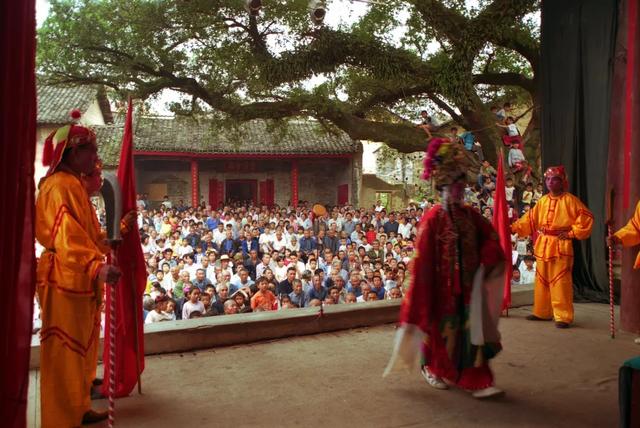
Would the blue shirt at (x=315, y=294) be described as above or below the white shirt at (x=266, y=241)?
below

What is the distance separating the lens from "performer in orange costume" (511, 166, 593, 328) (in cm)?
497

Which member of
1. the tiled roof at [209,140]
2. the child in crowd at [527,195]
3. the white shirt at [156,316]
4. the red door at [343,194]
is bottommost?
the white shirt at [156,316]

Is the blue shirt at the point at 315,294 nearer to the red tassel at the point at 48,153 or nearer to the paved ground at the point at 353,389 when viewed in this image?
the paved ground at the point at 353,389

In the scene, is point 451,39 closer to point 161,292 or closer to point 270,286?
point 270,286

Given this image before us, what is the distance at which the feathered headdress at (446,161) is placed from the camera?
332 cm

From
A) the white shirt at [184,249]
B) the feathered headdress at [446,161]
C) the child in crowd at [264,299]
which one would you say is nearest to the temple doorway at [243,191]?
the white shirt at [184,249]

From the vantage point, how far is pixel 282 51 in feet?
41.5

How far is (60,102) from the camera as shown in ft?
61.9

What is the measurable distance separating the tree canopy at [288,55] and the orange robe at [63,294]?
10550 mm

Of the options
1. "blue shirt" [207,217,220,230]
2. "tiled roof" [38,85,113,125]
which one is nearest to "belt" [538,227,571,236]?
"blue shirt" [207,217,220,230]

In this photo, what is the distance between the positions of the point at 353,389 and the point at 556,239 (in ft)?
9.85

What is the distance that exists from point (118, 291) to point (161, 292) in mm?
4340

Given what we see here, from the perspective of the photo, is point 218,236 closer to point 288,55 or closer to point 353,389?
point 288,55

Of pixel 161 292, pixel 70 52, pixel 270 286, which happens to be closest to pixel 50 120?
pixel 70 52
